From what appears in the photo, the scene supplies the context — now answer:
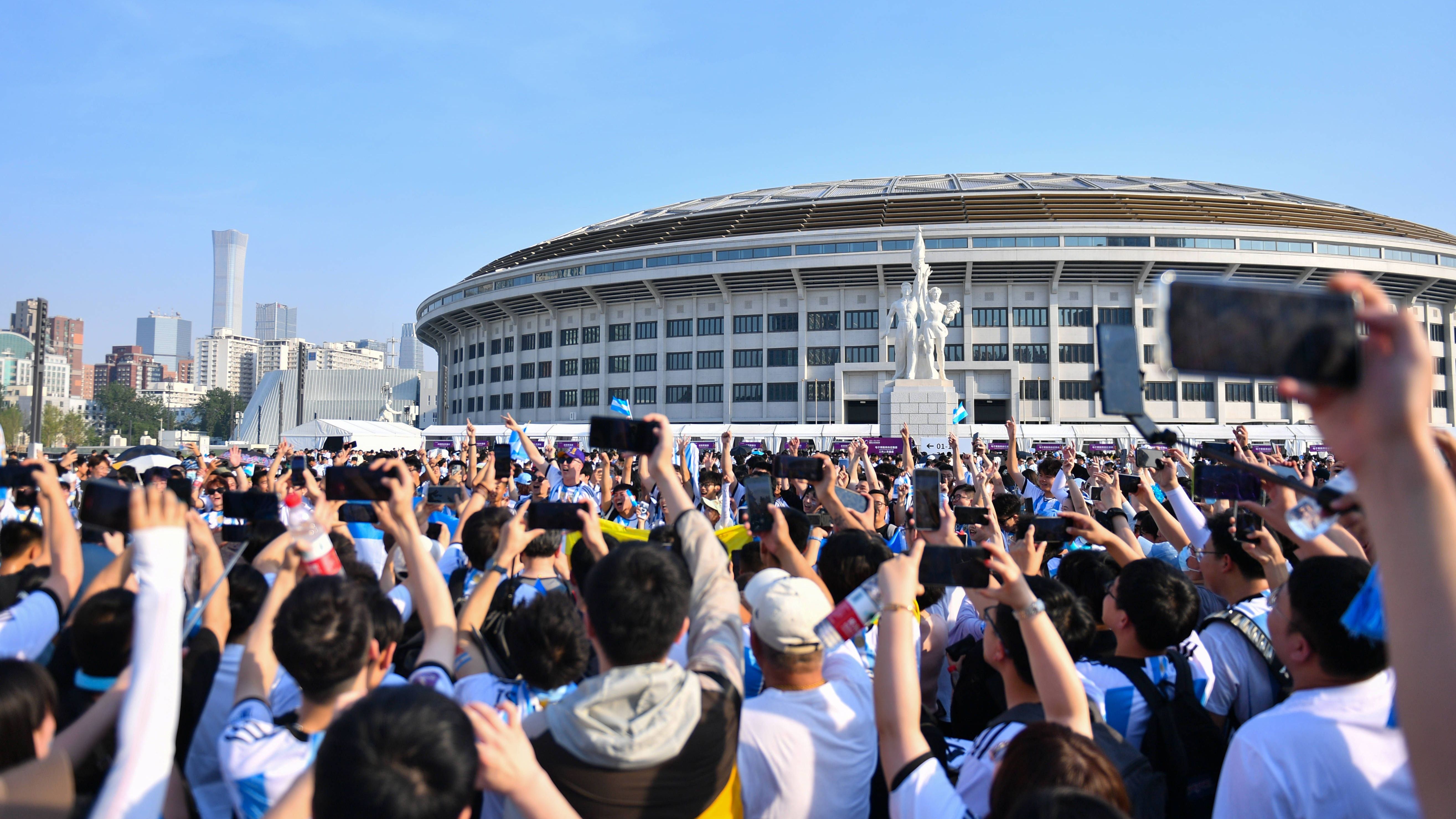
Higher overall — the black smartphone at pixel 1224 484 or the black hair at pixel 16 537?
the black smartphone at pixel 1224 484

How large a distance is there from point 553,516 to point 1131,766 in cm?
219

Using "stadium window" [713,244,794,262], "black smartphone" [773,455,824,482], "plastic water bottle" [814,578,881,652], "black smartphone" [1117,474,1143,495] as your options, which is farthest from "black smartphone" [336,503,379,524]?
"stadium window" [713,244,794,262]

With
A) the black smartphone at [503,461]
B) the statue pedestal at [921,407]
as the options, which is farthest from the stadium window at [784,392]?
the black smartphone at [503,461]

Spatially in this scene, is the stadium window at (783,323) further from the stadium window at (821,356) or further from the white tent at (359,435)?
the white tent at (359,435)

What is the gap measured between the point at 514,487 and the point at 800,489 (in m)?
3.21

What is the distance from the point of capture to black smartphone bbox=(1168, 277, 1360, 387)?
1051mm

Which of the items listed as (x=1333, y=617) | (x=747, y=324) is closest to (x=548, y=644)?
(x=1333, y=617)

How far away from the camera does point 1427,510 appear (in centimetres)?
108

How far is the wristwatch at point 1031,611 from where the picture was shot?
2246 mm

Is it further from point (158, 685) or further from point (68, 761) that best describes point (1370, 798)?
point (68, 761)

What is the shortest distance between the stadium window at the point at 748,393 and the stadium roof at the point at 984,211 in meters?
9.43

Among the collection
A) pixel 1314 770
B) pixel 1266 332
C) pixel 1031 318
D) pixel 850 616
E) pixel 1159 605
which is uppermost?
pixel 1031 318

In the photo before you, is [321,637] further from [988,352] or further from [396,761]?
[988,352]

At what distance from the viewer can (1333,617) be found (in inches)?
94.2
